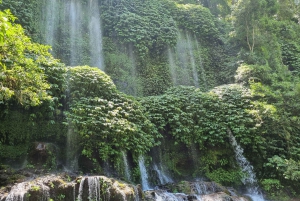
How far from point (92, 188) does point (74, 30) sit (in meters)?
12.4

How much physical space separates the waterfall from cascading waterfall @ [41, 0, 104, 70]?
9.23m

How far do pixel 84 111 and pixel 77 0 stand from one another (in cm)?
1156

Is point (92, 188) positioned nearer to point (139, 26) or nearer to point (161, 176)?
point (161, 176)

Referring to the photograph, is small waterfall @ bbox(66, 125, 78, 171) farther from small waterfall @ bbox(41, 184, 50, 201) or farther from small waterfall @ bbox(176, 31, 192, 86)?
small waterfall @ bbox(176, 31, 192, 86)

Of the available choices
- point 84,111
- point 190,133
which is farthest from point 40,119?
point 190,133

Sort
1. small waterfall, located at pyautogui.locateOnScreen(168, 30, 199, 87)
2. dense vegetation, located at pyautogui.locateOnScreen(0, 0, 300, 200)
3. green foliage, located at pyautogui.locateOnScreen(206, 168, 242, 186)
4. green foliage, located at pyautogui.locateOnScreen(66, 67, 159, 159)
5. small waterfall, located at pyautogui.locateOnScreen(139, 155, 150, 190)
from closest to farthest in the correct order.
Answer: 1. dense vegetation, located at pyautogui.locateOnScreen(0, 0, 300, 200)
2. green foliage, located at pyautogui.locateOnScreen(66, 67, 159, 159)
3. small waterfall, located at pyautogui.locateOnScreen(139, 155, 150, 190)
4. green foliage, located at pyautogui.locateOnScreen(206, 168, 242, 186)
5. small waterfall, located at pyautogui.locateOnScreen(168, 30, 199, 87)

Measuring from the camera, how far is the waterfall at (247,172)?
10.3 meters

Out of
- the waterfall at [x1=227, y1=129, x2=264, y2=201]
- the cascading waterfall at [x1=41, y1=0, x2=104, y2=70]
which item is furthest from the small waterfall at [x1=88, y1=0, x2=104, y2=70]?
the waterfall at [x1=227, y1=129, x2=264, y2=201]

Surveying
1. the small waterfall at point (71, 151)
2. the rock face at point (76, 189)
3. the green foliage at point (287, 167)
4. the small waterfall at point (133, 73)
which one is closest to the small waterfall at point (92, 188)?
the rock face at point (76, 189)

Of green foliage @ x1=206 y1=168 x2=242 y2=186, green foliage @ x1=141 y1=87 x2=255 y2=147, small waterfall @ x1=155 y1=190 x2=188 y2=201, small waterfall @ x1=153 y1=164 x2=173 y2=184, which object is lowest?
small waterfall @ x1=155 y1=190 x2=188 y2=201

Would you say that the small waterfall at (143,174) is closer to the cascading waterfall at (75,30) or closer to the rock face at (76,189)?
the rock face at (76,189)

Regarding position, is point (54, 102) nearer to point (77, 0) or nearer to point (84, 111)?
point (84, 111)

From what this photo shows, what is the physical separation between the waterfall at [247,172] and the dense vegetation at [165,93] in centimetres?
22

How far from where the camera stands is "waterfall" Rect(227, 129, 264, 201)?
1031 cm
